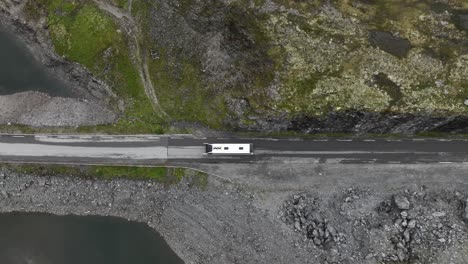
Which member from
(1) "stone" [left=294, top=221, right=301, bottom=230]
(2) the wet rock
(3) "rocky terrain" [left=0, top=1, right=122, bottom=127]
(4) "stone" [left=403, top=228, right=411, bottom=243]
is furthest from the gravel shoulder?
(2) the wet rock

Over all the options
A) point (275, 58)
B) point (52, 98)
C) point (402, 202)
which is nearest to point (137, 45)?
point (52, 98)

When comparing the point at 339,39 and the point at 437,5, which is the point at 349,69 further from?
the point at 437,5

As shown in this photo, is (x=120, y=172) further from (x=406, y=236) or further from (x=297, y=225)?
(x=406, y=236)

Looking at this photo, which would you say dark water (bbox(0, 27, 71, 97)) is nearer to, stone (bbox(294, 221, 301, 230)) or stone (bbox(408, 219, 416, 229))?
stone (bbox(294, 221, 301, 230))

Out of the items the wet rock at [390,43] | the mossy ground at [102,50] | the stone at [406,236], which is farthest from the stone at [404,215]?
the mossy ground at [102,50]

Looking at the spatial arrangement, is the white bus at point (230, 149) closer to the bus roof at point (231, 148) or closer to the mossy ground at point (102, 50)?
the bus roof at point (231, 148)
